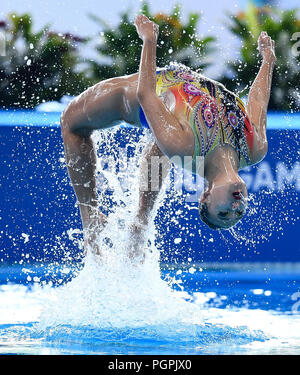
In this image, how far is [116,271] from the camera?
3561mm

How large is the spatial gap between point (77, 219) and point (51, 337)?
246 cm

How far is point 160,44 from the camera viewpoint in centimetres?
873

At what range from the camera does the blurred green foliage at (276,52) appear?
8234 millimetres

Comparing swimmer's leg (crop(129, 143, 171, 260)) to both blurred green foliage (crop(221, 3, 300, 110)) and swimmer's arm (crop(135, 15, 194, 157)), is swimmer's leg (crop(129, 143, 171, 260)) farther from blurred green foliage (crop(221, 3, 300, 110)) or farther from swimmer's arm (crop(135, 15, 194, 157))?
blurred green foliage (crop(221, 3, 300, 110))

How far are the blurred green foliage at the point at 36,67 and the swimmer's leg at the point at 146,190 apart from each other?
516cm

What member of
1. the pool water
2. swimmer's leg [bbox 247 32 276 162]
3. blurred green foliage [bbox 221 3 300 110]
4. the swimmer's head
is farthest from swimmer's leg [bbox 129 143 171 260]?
blurred green foliage [bbox 221 3 300 110]

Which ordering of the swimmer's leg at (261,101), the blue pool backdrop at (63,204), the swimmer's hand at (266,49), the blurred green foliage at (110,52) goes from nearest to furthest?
the swimmer's leg at (261,101) < the swimmer's hand at (266,49) < the blue pool backdrop at (63,204) < the blurred green foliage at (110,52)

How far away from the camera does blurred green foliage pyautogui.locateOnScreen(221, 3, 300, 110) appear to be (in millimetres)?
8234

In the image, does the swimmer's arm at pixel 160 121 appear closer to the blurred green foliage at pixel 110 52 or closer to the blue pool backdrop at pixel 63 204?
the blue pool backdrop at pixel 63 204

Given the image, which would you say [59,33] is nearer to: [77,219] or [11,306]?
[77,219]

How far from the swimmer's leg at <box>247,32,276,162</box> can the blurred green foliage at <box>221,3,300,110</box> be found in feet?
15.5

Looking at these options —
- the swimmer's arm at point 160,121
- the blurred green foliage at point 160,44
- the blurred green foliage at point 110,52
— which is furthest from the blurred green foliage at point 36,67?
the swimmer's arm at point 160,121

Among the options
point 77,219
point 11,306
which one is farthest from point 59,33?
point 11,306

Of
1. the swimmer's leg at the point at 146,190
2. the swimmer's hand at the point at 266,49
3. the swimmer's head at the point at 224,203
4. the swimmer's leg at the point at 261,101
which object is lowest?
the swimmer's head at the point at 224,203
